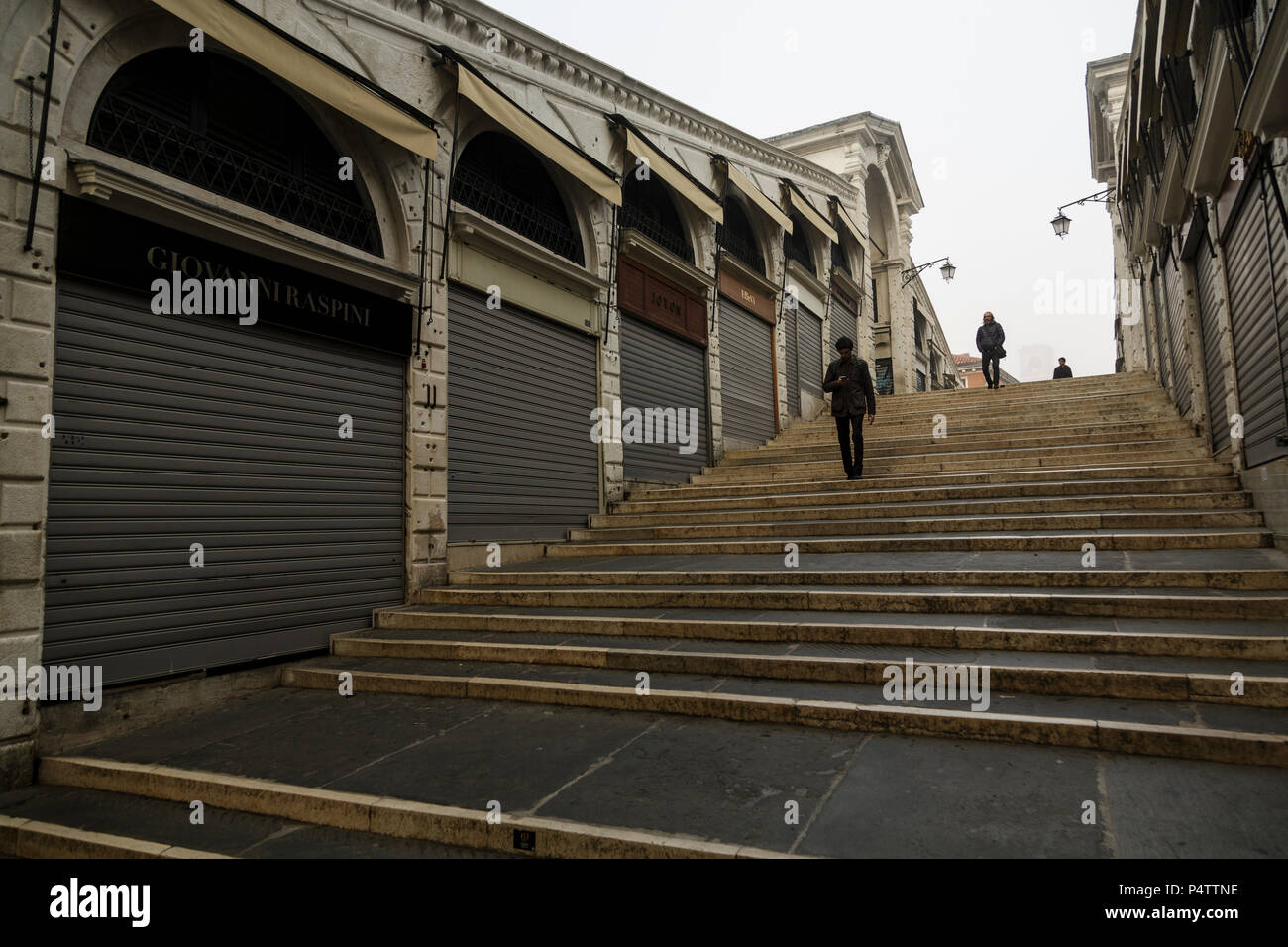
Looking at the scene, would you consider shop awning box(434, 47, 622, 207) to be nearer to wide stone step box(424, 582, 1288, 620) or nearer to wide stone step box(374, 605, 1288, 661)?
wide stone step box(424, 582, 1288, 620)

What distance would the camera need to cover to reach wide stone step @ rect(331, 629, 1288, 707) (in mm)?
3957

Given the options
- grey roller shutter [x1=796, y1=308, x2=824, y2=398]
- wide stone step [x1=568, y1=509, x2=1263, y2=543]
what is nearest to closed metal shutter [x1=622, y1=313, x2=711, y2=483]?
wide stone step [x1=568, y1=509, x2=1263, y2=543]

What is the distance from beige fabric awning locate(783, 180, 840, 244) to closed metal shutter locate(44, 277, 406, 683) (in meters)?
12.2

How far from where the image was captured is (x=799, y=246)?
1941 cm

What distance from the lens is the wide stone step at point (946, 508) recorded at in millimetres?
7371

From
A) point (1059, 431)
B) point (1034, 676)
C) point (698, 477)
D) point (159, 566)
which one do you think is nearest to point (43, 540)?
point (159, 566)

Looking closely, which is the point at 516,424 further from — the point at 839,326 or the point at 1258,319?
the point at 839,326

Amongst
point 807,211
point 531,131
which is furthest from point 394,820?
point 807,211

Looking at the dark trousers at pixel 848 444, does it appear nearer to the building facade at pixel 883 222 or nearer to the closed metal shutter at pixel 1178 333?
the closed metal shutter at pixel 1178 333

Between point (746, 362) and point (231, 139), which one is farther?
point (746, 362)

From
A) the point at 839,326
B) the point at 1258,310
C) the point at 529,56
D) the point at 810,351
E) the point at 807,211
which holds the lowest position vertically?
the point at 1258,310

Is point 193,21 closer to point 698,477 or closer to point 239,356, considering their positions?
point 239,356

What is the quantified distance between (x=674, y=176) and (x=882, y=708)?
1034 cm

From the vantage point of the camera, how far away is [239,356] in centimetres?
648
